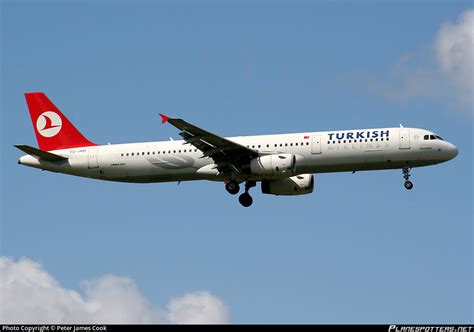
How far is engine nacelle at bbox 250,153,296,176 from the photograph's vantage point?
2403 inches

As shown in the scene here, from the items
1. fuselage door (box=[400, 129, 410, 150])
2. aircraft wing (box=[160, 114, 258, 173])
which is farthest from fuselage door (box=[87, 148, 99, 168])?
fuselage door (box=[400, 129, 410, 150])

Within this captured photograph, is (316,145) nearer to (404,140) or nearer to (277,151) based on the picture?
(277,151)

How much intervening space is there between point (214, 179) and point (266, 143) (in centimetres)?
401

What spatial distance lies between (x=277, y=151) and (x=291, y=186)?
4.65 meters

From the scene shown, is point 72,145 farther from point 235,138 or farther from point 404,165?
point 404,165

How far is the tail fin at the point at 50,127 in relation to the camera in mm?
67875

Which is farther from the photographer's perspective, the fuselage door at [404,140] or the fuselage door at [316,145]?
the fuselage door at [316,145]

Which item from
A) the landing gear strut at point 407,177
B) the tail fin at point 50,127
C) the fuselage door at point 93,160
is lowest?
the landing gear strut at point 407,177

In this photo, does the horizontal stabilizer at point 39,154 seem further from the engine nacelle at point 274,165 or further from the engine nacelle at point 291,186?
the engine nacelle at point 291,186

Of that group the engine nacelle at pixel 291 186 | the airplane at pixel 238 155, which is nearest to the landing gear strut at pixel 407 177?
the airplane at pixel 238 155

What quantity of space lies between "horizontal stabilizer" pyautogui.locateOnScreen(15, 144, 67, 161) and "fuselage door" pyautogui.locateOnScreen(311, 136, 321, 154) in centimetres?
1618

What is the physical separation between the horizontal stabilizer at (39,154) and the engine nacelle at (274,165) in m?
12.9

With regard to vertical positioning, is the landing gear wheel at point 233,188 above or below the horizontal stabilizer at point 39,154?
below

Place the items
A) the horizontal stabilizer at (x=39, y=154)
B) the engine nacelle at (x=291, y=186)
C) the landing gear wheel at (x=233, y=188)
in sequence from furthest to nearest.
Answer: the engine nacelle at (x=291, y=186) → the landing gear wheel at (x=233, y=188) → the horizontal stabilizer at (x=39, y=154)
